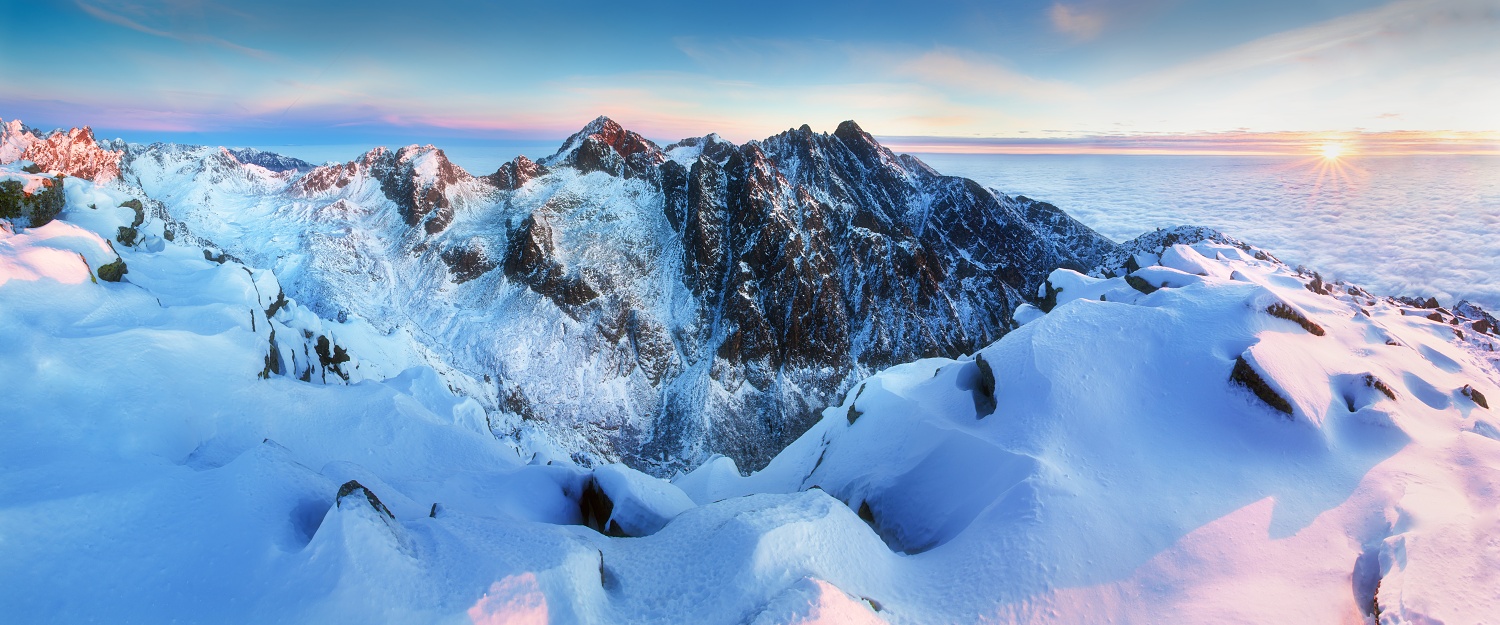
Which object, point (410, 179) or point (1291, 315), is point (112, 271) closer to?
point (1291, 315)

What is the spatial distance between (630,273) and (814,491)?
242ft

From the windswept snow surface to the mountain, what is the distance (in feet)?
131

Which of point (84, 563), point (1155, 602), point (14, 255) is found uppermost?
point (14, 255)

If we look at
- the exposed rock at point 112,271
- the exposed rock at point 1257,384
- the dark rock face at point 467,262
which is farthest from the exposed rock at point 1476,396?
the dark rock face at point 467,262

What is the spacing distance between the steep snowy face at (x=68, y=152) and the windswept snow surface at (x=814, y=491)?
5178 cm

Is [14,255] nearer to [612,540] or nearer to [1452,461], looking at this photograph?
[612,540]

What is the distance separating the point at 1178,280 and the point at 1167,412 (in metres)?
21.5

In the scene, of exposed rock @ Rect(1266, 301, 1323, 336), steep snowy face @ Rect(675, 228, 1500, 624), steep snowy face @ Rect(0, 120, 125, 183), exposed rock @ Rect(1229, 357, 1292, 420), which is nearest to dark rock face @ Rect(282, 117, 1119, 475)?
steep snowy face @ Rect(0, 120, 125, 183)

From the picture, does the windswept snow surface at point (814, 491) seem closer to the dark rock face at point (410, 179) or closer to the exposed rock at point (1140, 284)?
the exposed rock at point (1140, 284)

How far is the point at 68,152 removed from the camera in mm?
66125

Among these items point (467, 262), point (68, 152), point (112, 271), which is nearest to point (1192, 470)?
point (112, 271)

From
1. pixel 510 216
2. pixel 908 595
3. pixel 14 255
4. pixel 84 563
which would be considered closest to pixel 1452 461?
pixel 908 595

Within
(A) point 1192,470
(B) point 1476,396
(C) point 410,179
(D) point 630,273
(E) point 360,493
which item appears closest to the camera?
(E) point 360,493

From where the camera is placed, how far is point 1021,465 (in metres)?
21.6
